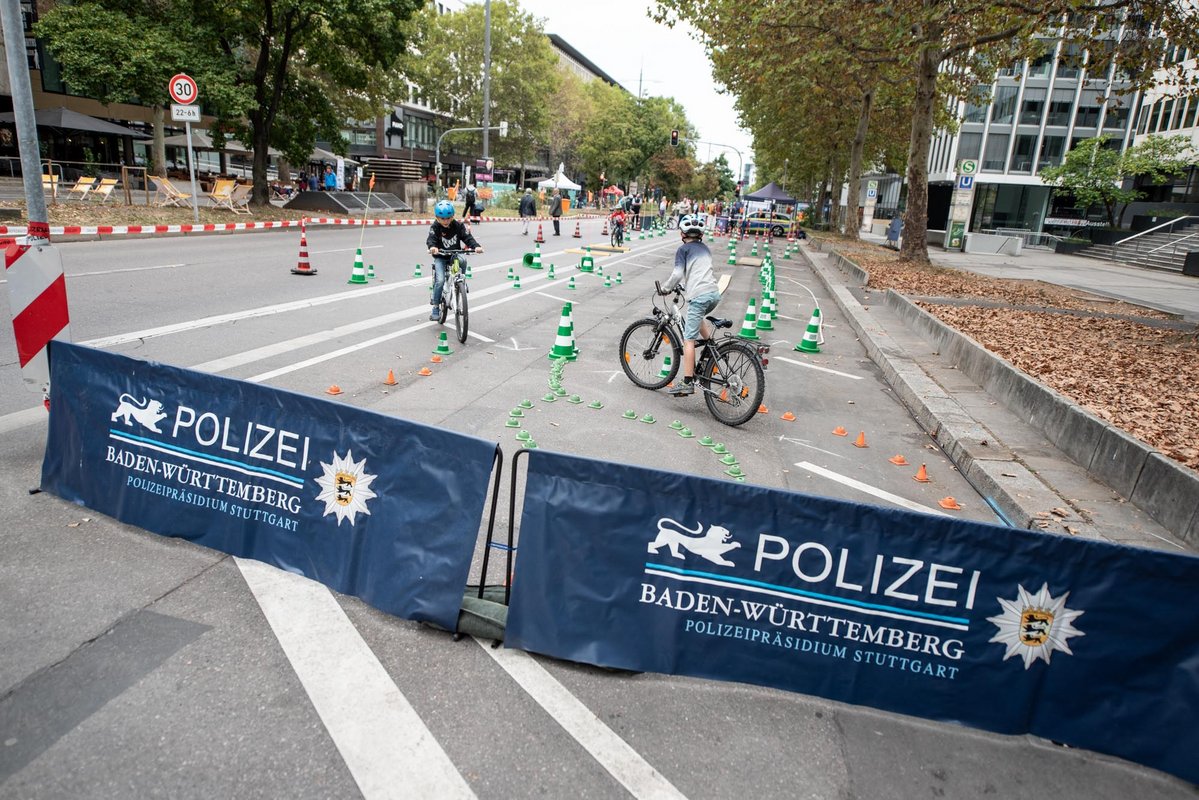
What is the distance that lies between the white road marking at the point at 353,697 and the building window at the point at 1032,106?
67.9 metres

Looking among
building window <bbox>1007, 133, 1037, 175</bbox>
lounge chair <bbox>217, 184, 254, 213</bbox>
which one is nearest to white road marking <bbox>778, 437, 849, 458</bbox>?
lounge chair <bbox>217, 184, 254, 213</bbox>

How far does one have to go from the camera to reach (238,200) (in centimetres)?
3017

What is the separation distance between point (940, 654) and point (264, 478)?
334 centimetres

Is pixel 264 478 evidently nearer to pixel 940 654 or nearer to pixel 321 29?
pixel 940 654

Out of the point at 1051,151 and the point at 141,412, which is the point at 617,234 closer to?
the point at 141,412

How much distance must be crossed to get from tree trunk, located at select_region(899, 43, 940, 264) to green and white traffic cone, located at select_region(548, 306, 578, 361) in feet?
53.9

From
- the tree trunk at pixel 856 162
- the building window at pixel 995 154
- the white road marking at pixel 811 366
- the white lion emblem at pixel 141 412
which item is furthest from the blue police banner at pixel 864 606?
the building window at pixel 995 154

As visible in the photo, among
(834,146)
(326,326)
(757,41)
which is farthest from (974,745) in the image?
(834,146)

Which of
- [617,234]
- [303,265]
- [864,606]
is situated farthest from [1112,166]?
[864,606]

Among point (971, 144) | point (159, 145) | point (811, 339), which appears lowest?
point (811, 339)

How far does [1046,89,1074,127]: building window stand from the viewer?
5719 cm

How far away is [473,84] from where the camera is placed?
2773 inches

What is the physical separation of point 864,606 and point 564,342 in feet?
21.8

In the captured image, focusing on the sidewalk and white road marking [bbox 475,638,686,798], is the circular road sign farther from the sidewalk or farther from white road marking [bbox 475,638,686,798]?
white road marking [bbox 475,638,686,798]
